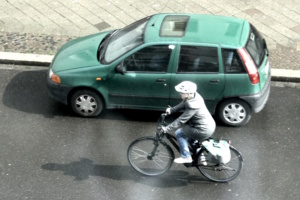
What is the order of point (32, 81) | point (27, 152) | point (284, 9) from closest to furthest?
point (27, 152), point (32, 81), point (284, 9)

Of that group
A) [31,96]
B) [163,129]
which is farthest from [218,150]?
[31,96]

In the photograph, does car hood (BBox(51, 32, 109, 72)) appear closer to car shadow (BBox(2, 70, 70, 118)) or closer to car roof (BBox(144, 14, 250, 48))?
car shadow (BBox(2, 70, 70, 118))

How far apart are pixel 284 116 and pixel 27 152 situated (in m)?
4.52

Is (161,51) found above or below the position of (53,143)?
above

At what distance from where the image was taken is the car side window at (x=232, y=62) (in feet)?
27.5

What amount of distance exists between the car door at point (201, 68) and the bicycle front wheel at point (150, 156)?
1.38m

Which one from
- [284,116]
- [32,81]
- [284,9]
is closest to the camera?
[284,116]

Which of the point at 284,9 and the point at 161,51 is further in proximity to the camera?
the point at 284,9

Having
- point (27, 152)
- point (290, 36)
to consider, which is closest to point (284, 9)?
point (290, 36)

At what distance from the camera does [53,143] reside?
28.5 ft

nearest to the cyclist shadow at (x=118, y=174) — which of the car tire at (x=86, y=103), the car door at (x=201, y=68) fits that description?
the car tire at (x=86, y=103)

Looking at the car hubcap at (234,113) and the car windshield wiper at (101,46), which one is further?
the car windshield wiper at (101,46)

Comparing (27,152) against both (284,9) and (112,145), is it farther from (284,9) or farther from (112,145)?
(284,9)

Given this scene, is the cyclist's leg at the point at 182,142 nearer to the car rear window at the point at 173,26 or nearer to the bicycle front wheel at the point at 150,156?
the bicycle front wheel at the point at 150,156
